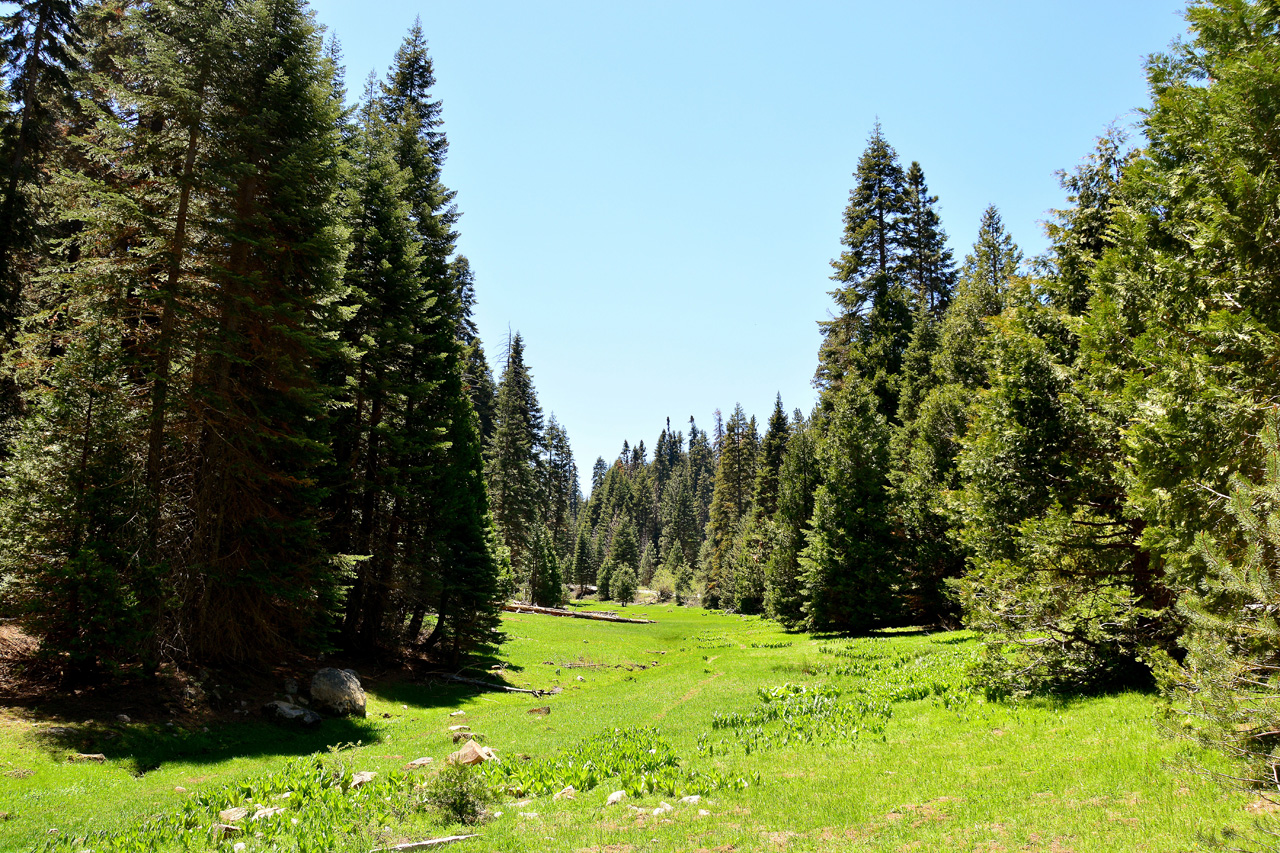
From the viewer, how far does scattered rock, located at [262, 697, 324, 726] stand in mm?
14695

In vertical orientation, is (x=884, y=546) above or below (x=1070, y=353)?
below

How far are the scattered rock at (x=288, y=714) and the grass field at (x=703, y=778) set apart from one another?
14.0 inches

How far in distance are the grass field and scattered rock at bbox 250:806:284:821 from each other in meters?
0.14

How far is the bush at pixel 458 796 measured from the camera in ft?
27.1

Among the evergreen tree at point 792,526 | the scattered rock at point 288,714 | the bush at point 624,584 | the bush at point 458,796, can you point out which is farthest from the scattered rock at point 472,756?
the bush at point 624,584

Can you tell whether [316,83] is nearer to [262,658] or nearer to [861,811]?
[262,658]

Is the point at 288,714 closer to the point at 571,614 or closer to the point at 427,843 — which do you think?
the point at 427,843

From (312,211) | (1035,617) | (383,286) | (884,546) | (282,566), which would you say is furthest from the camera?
(884,546)

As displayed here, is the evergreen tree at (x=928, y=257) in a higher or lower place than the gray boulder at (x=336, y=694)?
higher

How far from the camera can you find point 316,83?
58.9 ft

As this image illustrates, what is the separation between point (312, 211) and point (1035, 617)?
66.0ft

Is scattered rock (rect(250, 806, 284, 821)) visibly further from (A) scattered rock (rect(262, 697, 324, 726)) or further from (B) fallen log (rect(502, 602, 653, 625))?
(B) fallen log (rect(502, 602, 653, 625))

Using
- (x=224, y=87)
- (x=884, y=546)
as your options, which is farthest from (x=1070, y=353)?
(x=224, y=87)

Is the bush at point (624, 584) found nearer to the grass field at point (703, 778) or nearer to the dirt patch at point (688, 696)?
the dirt patch at point (688, 696)
